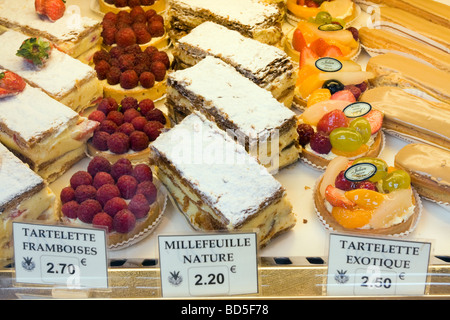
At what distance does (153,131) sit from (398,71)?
54.6 inches

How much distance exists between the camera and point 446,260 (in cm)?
218

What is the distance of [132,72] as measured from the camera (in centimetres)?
300

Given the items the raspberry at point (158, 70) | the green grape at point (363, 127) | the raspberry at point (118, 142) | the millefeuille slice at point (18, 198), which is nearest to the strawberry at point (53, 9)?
the raspberry at point (158, 70)

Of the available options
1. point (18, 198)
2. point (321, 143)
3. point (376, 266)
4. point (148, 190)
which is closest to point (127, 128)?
point (148, 190)

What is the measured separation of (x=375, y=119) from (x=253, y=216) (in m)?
1.01

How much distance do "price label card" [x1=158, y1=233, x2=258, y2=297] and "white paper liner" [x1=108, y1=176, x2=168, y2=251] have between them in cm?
49

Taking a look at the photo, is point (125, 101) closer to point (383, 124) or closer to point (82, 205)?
point (82, 205)

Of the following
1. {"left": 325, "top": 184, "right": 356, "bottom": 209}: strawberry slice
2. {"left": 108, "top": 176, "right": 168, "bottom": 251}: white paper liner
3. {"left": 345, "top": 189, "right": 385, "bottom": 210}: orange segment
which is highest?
{"left": 345, "top": 189, "right": 385, "bottom": 210}: orange segment

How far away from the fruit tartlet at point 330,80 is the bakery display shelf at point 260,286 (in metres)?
1.24

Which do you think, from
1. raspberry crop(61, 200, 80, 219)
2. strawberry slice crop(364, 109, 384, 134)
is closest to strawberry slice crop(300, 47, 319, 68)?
strawberry slice crop(364, 109, 384, 134)

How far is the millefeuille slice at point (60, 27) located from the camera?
3141 mm

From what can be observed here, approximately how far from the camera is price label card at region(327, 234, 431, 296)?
180cm

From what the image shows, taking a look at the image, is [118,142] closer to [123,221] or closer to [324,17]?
[123,221]

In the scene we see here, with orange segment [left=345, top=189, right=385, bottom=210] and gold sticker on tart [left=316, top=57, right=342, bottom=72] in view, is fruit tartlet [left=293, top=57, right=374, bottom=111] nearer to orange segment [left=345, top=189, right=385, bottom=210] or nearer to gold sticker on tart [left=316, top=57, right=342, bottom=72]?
gold sticker on tart [left=316, top=57, right=342, bottom=72]
